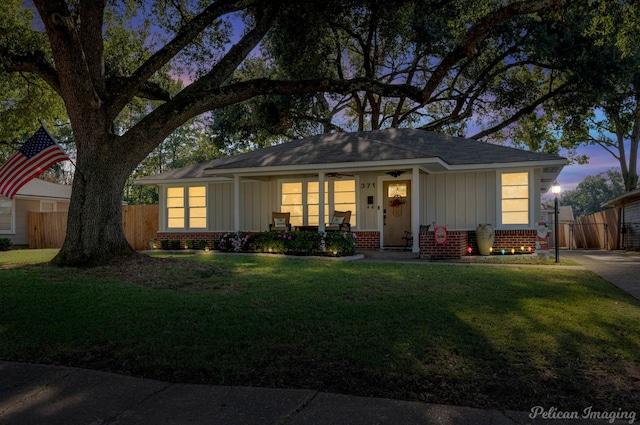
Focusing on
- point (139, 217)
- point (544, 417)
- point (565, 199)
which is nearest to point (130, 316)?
point (544, 417)

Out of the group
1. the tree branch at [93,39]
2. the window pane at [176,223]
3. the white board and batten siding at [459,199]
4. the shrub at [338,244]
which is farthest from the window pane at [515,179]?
the window pane at [176,223]

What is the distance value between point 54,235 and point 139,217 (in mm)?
5820

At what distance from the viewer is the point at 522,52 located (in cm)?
2136

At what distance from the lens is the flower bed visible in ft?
42.7

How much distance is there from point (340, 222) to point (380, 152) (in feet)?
8.72

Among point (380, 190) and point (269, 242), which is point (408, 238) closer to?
point (380, 190)

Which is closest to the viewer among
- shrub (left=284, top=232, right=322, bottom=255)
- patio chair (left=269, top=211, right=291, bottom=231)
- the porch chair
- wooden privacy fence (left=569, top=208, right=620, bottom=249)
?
shrub (left=284, top=232, right=322, bottom=255)

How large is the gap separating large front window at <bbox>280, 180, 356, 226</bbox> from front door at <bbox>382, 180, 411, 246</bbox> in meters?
1.12

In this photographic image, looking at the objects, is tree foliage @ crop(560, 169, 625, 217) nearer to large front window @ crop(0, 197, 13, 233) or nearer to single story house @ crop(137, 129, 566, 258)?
single story house @ crop(137, 129, 566, 258)

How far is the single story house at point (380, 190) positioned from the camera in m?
13.6

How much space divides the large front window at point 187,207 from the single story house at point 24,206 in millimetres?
8164

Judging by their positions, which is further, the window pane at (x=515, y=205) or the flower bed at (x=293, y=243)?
the window pane at (x=515, y=205)

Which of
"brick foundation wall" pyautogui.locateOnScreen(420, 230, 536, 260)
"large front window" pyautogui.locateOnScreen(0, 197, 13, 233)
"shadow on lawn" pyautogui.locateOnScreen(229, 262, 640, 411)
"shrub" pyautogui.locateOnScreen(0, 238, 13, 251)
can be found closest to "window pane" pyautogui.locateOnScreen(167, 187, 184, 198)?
"shrub" pyautogui.locateOnScreen(0, 238, 13, 251)

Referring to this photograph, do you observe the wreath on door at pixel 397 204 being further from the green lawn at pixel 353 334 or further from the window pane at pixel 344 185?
the green lawn at pixel 353 334
